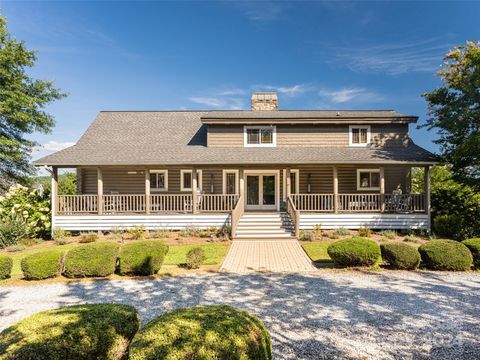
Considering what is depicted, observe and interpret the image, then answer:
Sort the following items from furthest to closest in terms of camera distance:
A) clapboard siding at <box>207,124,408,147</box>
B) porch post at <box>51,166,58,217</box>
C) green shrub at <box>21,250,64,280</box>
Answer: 1. clapboard siding at <box>207,124,408,147</box>
2. porch post at <box>51,166,58,217</box>
3. green shrub at <box>21,250,64,280</box>

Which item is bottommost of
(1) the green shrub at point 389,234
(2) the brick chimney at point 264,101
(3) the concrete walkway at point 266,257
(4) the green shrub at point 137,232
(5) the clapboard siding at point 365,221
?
(3) the concrete walkway at point 266,257

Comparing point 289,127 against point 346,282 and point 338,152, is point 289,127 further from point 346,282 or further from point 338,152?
point 346,282

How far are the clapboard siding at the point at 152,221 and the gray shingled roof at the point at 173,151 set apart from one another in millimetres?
3053

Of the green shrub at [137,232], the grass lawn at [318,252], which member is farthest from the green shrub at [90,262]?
the grass lawn at [318,252]

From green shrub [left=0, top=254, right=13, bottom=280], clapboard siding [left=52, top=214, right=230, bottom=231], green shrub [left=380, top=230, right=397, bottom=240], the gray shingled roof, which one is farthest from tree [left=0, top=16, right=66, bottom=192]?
green shrub [left=380, top=230, right=397, bottom=240]

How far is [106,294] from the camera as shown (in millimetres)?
6852

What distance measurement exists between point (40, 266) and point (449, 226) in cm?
1808

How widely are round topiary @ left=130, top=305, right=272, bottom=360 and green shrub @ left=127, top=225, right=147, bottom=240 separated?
38.8ft

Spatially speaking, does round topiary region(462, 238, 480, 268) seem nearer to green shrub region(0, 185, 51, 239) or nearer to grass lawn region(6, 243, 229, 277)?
grass lawn region(6, 243, 229, 277)

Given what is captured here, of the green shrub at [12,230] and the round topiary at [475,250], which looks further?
the green shrub at [12,230]

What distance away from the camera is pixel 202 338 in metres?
2.64

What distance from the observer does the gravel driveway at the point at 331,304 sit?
442cm

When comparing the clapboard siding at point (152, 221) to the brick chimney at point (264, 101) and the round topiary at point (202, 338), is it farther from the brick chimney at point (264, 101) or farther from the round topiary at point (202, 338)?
the round topiary at point (202, 338)

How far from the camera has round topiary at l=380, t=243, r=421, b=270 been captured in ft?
28.0
